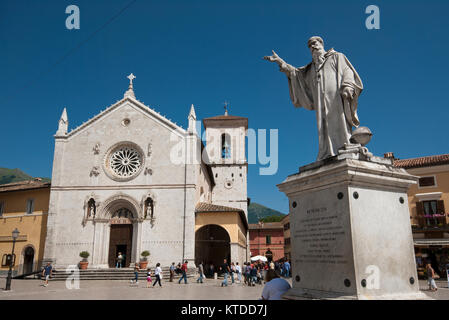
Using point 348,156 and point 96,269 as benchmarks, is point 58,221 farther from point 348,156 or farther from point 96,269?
point 348,156

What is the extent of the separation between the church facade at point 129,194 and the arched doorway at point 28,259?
347 cm

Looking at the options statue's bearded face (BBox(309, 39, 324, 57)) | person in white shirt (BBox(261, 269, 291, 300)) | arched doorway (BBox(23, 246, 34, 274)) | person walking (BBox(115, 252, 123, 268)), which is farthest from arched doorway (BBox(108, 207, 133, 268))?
statue's bearded face (BBox(309, 39, 324, 57))

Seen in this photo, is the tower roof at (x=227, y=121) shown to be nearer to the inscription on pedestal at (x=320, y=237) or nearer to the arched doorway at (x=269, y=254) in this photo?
the arched doorway at (x=269, y=254)

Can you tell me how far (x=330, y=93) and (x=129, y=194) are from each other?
79.5 ft

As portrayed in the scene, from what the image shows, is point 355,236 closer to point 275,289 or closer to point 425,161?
point 275,289

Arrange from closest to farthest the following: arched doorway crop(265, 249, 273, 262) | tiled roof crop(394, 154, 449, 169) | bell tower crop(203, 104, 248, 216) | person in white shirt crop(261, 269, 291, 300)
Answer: person in white shirt crop(261, 269, 291, 300) → tiled roof crop(394, 154, 449, 169) → bell tower crop(203, 104, 248, 216) → arched doorway crop(265, 249, 273, 262)

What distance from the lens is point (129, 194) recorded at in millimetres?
26875

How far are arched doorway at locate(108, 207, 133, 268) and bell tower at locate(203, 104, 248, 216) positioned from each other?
48.6ft

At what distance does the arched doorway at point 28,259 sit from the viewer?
28.1 metres

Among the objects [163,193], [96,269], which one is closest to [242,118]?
[163,193]

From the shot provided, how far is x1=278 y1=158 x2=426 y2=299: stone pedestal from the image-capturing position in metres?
3.77

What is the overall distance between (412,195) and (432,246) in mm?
3877

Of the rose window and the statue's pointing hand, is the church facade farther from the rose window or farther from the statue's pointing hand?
the statue's pointing hand

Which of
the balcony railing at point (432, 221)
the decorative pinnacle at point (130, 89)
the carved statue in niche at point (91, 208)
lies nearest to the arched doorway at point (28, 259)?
the carved statue in niche at point (91, 208)
